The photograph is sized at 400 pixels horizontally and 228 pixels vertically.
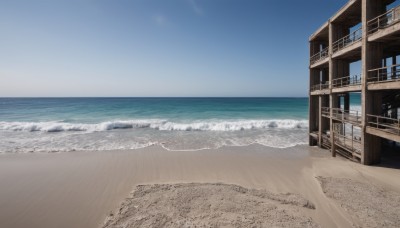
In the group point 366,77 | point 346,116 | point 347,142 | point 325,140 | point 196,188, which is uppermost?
point 366,77

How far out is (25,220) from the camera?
6.20 meters

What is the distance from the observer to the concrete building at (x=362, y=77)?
914cm

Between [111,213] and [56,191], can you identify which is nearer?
[111,213]

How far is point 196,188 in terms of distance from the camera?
762 centimetres

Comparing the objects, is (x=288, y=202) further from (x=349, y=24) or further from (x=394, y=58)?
(x=394, y=58)

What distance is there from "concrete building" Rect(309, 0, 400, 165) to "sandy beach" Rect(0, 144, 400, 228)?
1.82 m

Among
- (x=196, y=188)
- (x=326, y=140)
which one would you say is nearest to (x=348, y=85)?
(x=326, y=140)

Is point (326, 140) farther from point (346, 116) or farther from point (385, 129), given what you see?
point (385, 129)

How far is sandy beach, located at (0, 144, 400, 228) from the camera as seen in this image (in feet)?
19.6

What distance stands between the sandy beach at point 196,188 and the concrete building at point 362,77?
5.97 feet

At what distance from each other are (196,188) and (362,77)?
9938 millimetres

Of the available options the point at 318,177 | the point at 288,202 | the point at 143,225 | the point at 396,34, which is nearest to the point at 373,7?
the point at 396,34

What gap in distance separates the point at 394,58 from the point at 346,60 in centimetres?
426

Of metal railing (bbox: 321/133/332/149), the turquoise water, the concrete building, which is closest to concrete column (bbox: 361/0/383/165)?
the concrete building
